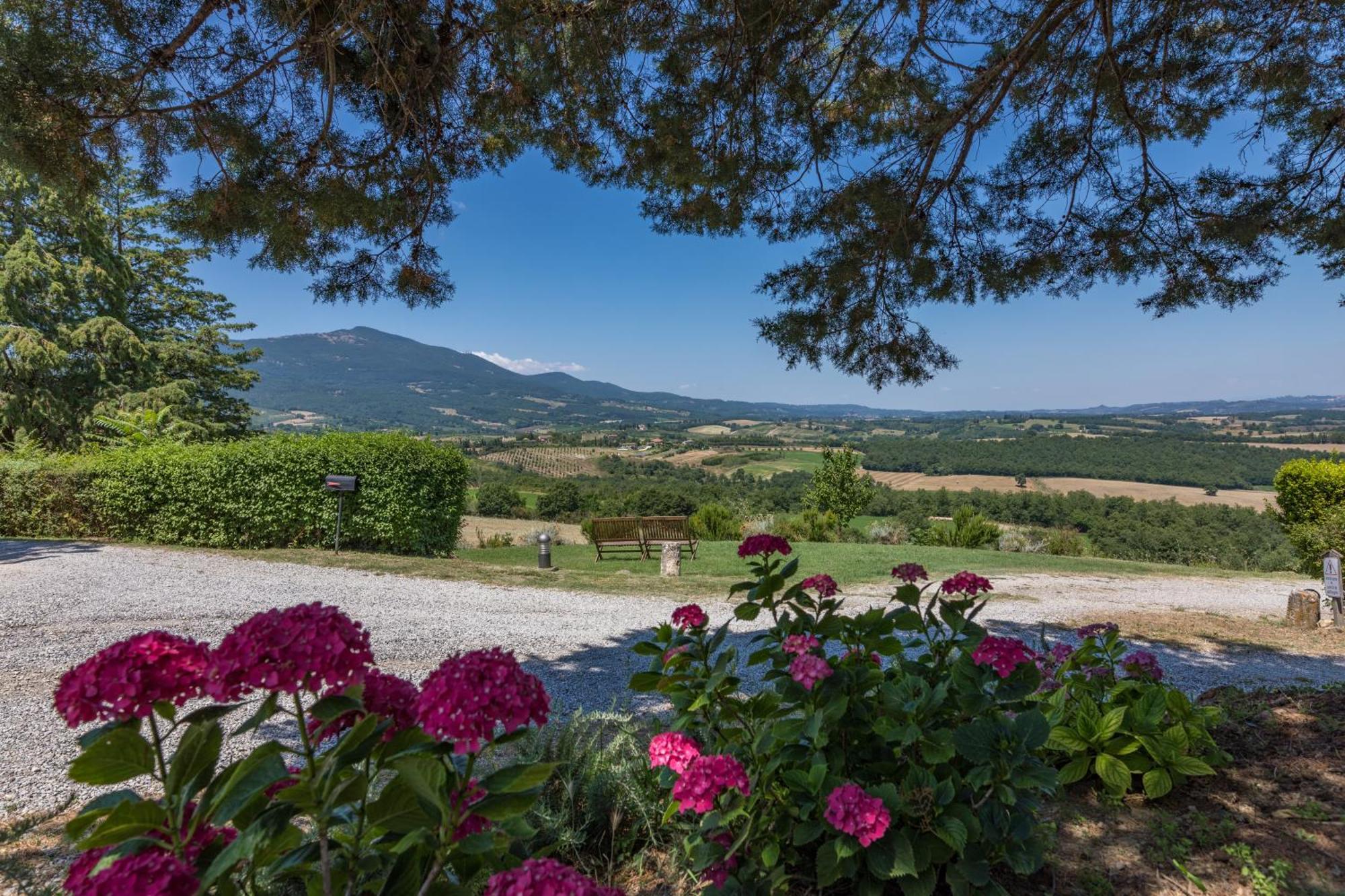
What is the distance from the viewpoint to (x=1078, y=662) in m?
2.46

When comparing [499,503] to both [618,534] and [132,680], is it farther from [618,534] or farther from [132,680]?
[132,680]

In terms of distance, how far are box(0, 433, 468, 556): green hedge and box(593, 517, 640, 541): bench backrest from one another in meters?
3.33

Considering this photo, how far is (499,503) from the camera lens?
97.9ft

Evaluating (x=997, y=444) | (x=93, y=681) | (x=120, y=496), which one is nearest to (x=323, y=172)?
(x=93, y=681)

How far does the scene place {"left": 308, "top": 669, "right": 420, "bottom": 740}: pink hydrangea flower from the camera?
1039mm

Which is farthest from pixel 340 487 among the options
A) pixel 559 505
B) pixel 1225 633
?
pixel 559 505

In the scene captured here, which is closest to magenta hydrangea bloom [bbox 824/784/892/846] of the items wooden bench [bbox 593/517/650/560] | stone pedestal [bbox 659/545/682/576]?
stone pedestal [bbox 659/545/682/576]

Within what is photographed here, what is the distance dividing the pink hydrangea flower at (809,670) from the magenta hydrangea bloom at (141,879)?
1250mm

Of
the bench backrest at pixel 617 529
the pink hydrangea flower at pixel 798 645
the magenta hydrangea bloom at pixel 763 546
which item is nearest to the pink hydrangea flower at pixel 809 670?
the pink hydrangea flower at pixel 798 645

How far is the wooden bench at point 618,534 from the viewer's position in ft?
36.9

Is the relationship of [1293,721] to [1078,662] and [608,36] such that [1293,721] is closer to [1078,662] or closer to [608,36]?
[1078,662]

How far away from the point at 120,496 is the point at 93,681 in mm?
10793

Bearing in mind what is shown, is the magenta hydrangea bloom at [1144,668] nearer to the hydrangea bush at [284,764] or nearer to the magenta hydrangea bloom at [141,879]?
the hydrangea bush at [284,764]

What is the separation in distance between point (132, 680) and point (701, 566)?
29.5 feet
